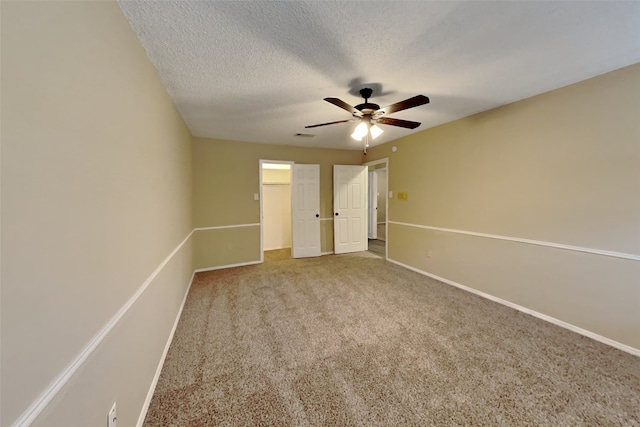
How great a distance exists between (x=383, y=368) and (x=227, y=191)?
390 centimetres

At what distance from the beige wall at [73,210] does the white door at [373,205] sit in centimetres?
632

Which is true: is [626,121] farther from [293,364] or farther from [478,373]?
[293,364]

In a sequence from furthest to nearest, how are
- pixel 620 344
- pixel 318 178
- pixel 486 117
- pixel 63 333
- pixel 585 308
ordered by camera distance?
pixel 318 178
pixel 486 117
pixel 585 308
pixel 620 344
pixel 63 333

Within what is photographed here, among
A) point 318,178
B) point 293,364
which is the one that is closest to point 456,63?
point 293,364

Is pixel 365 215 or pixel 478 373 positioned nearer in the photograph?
pixel 478 373

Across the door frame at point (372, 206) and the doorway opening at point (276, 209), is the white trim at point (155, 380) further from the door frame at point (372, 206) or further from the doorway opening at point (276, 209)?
the door frame at point (372, 206)

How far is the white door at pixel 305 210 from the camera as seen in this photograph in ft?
16.9

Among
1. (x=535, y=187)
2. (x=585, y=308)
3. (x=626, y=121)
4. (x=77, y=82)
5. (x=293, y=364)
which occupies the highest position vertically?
(x=626, y=121)

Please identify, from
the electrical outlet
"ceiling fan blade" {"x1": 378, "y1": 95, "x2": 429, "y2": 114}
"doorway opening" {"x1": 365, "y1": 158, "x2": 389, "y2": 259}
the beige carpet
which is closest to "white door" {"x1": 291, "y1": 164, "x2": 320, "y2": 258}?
"doorway opening" {"x1": 365, "y1": 158, "x2": 389, "y2": 259}

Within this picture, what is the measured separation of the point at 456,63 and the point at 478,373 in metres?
2.54

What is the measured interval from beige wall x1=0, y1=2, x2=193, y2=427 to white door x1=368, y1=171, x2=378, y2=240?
6317 mm

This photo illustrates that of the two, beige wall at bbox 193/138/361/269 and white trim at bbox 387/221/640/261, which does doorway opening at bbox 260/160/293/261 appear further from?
white trim at bbox 387/221/640/261

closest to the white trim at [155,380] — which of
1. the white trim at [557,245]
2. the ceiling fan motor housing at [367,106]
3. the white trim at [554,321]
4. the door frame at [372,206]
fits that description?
the ceiling fan motor housing at [367,106]

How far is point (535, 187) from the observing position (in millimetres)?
2672
